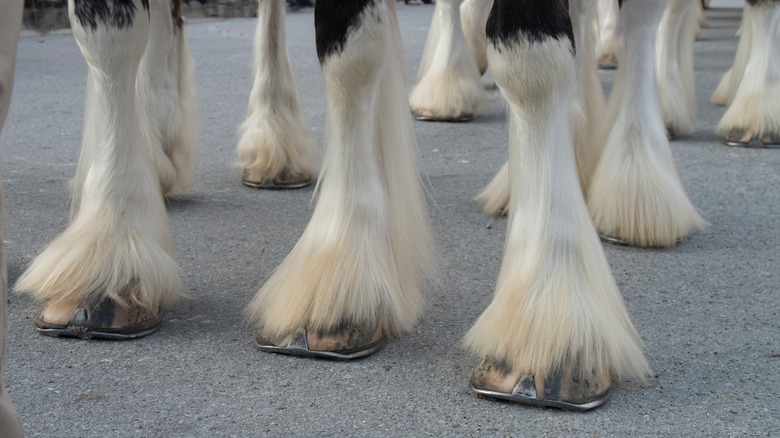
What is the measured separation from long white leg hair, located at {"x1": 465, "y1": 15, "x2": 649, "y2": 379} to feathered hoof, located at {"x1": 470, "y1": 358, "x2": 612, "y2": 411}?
0.01 m

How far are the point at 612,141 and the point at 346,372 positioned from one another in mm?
1379

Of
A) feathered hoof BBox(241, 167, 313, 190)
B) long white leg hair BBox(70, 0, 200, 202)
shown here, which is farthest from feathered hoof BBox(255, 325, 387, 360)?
feathered hoof BBox(241, 167, 313, 190)

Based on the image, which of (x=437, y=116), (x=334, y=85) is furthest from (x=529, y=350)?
(x=437, y=116)

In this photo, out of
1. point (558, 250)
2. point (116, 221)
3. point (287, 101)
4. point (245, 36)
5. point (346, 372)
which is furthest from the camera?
point (245, 36)

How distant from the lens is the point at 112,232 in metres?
2.07

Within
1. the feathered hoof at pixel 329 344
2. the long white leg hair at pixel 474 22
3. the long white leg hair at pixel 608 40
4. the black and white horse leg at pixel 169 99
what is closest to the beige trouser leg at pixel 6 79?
the feathered hoof at pixel 329 344

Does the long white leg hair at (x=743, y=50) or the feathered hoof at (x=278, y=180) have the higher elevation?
the long white leg hair at (x=743, y=50)

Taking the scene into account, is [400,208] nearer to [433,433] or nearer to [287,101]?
[433,433]

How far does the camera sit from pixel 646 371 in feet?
5.87

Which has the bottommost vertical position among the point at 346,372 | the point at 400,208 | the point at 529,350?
the point at 346,372

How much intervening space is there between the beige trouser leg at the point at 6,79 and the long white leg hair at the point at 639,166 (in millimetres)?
2065

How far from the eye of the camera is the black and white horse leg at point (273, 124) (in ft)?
11.0

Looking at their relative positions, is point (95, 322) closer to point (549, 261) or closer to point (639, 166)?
point (549, 261)

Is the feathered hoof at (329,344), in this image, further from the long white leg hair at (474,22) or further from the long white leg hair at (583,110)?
the long white leg hair at (474,22)
